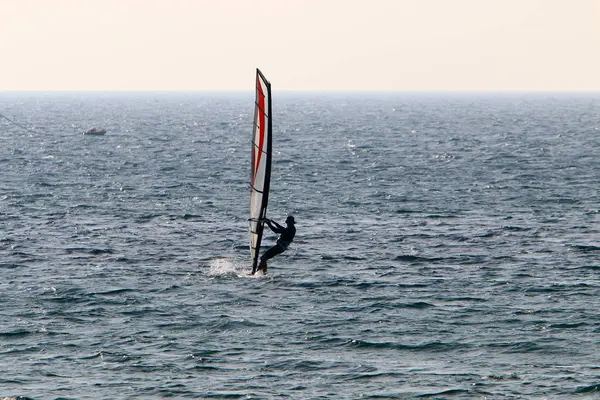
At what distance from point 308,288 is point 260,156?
7642 millimetres

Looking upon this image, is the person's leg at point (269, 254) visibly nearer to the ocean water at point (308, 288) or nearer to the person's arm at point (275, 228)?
the ocean water at point (308, 288)

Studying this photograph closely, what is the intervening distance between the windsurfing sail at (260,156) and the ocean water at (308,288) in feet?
11.6

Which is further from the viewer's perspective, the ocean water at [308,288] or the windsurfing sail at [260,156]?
the windsurfing sail at [260,156]

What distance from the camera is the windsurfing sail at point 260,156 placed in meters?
27.0

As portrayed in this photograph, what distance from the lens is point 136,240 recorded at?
44156 mm

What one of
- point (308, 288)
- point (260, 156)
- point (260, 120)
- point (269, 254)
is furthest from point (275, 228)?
point (308, 288)

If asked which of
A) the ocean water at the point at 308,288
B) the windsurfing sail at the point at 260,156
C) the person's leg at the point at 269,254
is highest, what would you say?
the windsurfing sail at the point at 260,156

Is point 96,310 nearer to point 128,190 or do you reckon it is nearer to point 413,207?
point 413,207

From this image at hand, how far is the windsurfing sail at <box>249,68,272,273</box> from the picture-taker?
27.0 metres

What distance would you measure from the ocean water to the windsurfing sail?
3535 mm

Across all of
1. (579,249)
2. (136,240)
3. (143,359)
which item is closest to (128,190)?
(136,240)

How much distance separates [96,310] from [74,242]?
1308cm

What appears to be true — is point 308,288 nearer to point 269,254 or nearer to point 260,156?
point 269,254

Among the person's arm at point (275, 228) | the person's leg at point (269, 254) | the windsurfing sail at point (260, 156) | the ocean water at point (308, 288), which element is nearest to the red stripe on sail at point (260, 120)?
the windsurfing sail at point (260, 156)
